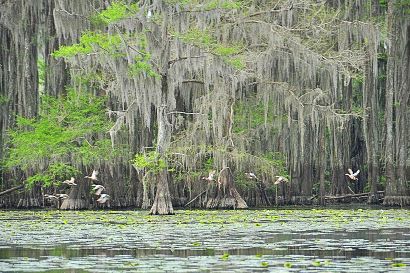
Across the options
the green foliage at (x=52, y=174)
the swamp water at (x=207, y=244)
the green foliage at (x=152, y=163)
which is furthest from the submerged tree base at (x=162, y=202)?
the green foliage at (x=52, y=174)

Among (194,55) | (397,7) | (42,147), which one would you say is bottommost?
(42,147)

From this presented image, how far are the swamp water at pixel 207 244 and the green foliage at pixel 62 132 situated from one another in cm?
744

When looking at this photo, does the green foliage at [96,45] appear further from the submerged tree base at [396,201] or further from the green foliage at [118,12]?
the submerged tree base at [396,201]

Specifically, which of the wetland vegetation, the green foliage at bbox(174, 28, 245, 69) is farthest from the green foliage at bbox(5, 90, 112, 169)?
the green foliage at bbox(174, 28, 245, 69)

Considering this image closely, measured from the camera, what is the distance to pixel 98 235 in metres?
17.9

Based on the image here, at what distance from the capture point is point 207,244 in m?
15.6

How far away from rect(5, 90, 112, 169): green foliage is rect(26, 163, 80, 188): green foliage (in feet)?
1.22

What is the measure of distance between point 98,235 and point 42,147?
14287 millimetres

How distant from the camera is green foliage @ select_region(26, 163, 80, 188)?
102ft

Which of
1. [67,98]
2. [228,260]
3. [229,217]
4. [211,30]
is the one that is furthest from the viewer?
[67,98]

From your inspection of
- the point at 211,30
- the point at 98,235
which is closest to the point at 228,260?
the point at 98,235

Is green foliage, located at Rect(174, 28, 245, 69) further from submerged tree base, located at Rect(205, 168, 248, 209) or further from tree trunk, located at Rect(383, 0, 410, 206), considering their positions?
tree trunk, located at Rect(383, 0, 410, 206)

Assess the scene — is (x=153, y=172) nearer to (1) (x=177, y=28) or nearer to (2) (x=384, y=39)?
(1) (x=177, y=28)

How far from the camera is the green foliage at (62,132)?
1248 inches
